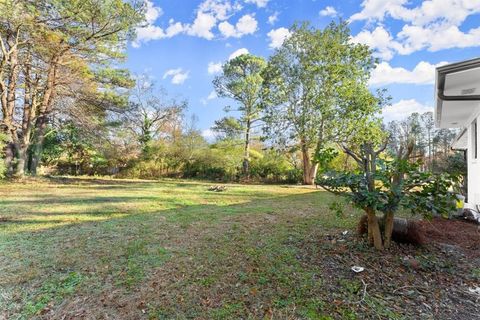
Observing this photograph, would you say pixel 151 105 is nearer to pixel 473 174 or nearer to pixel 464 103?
pixel 464 103

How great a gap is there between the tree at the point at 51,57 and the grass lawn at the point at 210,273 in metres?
8.28

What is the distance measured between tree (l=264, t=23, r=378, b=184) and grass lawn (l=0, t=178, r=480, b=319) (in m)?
9.41

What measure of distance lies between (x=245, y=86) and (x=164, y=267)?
14242 mm

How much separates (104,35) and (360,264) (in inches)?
482

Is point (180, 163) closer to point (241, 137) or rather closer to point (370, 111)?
point (241, 137)

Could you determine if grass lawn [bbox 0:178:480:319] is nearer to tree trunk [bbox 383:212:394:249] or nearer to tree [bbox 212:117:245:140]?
tree trunk [bbox 383:212:394:249]

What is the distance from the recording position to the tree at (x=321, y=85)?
12828 millimetres

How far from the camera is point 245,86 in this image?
1590cm

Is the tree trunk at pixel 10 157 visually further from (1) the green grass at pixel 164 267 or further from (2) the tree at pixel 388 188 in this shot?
(2) the tree at pixel 388 188

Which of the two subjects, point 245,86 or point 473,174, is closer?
point 473,174

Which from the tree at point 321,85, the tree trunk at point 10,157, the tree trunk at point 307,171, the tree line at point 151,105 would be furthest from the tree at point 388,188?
the tree trunk at point 10,157

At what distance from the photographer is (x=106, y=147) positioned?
13555mm

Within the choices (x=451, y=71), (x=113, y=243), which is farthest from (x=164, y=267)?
(x=451, y=71)

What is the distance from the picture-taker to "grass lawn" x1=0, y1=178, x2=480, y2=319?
2.16 metres
